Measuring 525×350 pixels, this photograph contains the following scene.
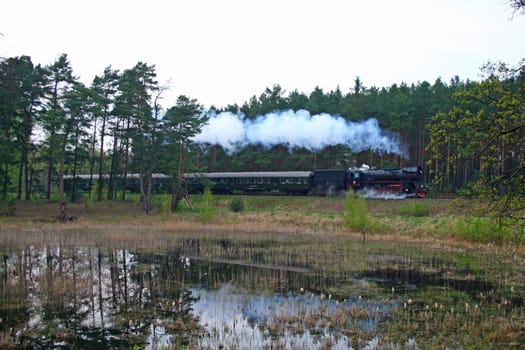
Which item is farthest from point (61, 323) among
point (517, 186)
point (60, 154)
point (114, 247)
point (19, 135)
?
point (19, 135)

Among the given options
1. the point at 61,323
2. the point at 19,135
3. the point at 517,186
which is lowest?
the point at 61,323

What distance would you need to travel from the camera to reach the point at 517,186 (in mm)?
10773

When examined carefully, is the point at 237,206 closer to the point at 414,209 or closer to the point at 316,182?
the point at 316,182

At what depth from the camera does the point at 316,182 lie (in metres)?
51.8

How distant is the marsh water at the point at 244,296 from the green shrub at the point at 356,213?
735 centimetres

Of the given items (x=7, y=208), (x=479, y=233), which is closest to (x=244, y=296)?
(x=479, y=233)

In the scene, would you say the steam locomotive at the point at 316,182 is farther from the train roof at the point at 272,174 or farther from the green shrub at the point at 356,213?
the green shrub at the point at 356,213

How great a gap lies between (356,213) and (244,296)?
19.6 meters

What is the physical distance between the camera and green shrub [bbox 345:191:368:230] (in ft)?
113

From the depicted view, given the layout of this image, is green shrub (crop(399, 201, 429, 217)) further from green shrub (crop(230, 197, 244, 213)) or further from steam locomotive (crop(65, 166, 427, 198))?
green shrub (crop(230, 197, 244, 213))

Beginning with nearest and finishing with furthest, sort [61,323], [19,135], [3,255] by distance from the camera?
[61,323] → [3,255] → [19,135]

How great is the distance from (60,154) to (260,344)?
35.2 m

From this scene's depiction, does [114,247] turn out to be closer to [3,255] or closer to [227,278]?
[3,255]

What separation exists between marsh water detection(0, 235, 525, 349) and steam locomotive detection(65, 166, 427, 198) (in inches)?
780
